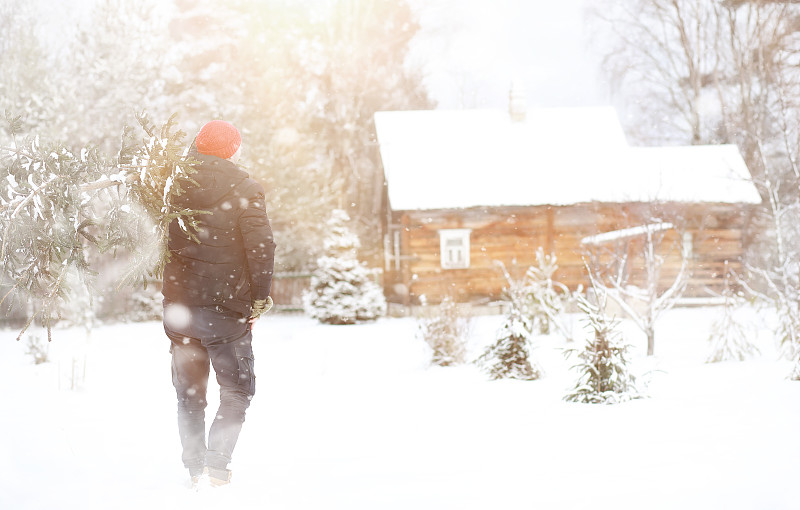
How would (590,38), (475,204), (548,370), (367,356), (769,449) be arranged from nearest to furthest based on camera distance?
(769,449)
(548,370)
(367,356)
(475,204)
(590,38)

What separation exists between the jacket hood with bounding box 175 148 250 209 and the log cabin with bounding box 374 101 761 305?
15.7 meters

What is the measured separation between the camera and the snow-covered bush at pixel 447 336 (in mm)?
9562

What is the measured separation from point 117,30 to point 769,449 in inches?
877

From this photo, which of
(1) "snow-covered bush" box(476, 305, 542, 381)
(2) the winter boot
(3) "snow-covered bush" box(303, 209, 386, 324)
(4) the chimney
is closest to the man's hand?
(2) the winter boot

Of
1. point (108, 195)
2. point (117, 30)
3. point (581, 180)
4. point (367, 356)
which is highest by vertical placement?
point (117, 30)

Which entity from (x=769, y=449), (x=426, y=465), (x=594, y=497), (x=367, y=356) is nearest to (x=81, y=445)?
(x=426, y=465)

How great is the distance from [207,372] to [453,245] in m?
16.7

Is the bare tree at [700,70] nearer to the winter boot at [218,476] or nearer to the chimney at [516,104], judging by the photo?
the chimney at [516,104]

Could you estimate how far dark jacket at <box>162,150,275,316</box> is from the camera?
13.0ft

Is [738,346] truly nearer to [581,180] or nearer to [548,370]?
[548,370]

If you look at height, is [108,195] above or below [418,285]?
above

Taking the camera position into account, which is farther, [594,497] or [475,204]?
[475,204]

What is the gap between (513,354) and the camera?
8273 millimetres

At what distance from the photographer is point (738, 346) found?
29.3 ft
